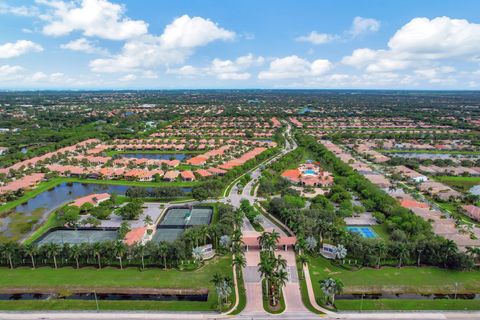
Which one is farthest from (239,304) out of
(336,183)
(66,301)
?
(336,183)

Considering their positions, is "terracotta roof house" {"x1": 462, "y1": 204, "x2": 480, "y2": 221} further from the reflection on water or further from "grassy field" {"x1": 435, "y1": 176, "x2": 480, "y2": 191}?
the reflection on water

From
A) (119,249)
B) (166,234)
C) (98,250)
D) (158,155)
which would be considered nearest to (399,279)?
(166,234)

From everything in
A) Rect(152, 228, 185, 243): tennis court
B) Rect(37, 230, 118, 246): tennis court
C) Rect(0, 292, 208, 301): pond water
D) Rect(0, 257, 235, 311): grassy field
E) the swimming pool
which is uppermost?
Rect(37, 230, 118, 246): tennis court

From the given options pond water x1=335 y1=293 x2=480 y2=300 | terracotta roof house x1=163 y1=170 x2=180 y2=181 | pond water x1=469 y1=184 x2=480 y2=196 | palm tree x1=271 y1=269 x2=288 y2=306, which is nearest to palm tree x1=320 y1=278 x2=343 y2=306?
pond water x1=335 y1=293 x2=480 y2=300

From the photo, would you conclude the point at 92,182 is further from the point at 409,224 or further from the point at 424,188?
the point at 424,188

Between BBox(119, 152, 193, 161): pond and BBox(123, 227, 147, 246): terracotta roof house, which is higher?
BBox(119, 152, 193, 161): pond

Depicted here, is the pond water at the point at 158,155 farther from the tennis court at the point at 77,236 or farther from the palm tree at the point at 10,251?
the palm tree at the point at 10,251

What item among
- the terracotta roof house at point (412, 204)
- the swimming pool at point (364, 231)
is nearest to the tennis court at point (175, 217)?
the swimming pool at point (364, 231)

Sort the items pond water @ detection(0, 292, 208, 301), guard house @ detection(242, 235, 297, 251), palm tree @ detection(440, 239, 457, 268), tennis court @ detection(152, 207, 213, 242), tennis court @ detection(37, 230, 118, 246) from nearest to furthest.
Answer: pond water @ detection(0, 292, 208, 301), palm tree @ detection(440, 239, 457, 268), guard house @ detection(242, 235, 297, 251), tennis court @ detection(37, 230, 118, 246), tennis court @ detection(152, 207, 213, 242)
